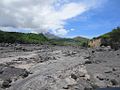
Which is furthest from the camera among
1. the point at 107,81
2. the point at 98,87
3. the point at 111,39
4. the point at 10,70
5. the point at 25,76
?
the point at 111,39

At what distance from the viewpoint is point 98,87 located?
41.2 metres

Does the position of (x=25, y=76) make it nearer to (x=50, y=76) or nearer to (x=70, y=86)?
(x=50, y=76)

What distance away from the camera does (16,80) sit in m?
44.6

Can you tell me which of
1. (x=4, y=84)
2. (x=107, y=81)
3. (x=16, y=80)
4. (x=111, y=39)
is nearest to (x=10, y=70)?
(x=16, y=80)

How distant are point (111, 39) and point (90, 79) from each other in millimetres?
130764

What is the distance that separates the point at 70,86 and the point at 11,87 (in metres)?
8.37

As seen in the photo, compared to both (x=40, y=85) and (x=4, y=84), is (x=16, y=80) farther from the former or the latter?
(x=40, y=85)

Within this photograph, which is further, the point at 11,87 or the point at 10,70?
the point at 10,70

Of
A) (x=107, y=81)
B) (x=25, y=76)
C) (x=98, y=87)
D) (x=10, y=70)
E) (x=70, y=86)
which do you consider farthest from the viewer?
(x=10, y=70)

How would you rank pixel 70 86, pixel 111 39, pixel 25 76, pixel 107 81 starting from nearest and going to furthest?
pixel 70 86, pixel 107 81, pixel 25 76, pixel 111 39

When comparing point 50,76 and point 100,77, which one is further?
point 100,77

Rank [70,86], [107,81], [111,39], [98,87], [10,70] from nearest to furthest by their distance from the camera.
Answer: [70,86]
[98,87]
[107,81]
[10,70]
[111,39]

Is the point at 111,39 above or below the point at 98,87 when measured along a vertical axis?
above

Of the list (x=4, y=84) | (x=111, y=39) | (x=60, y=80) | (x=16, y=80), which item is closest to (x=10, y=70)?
(x=16, y=80)
